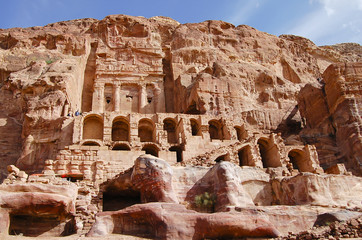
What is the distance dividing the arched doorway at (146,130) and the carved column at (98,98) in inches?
330

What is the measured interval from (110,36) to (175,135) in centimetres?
2061

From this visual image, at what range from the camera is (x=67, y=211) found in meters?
16.0

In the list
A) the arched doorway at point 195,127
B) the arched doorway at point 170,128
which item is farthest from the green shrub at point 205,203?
the arched doorway at point 170,128

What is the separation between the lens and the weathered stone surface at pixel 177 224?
14023 millimetres

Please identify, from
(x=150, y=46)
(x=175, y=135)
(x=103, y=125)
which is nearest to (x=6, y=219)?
(x=103, y=125)

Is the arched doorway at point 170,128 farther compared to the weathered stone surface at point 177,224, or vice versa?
the arched doorway at point 170,128

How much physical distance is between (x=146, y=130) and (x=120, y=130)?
2652 mm

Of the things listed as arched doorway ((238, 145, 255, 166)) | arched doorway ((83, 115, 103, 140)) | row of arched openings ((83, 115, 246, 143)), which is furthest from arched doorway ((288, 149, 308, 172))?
arched doorway ((83, 115, 103, 140))

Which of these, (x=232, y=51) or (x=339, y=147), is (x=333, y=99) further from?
(x=232, y=51)

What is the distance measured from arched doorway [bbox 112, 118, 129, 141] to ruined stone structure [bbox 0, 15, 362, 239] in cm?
10

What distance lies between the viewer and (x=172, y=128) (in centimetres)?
3525

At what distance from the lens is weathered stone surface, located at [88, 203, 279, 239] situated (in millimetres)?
14023

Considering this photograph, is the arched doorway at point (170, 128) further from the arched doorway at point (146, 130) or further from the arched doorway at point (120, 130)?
the arched doorway at point (120, 130)

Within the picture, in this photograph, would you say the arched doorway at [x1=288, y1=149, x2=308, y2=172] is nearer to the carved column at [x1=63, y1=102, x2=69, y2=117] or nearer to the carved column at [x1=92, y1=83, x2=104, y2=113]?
the carved column at [x1=63, y1=102, x2=69, y2=117]
